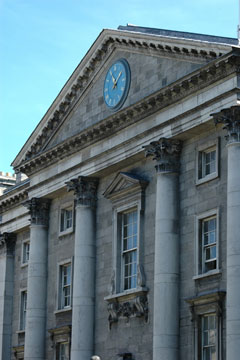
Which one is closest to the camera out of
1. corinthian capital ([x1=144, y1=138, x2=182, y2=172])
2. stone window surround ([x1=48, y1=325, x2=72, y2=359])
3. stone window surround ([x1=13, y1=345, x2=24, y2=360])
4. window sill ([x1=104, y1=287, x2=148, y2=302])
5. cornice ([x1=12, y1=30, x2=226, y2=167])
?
cornice ([x1=12, y1=30, x2=226, y2=167])

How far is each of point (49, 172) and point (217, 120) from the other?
576 inches

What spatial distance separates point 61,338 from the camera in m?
46.7

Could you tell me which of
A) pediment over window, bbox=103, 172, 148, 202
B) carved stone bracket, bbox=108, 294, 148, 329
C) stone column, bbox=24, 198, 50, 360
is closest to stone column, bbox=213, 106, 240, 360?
pediment over window, bbox=103, 172, 148, 202

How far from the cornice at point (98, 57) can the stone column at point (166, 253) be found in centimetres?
385

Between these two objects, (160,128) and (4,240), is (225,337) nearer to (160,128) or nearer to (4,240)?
(160,128)

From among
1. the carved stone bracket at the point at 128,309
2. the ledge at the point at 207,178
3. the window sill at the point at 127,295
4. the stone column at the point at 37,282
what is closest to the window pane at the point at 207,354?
the carved stone bracket at the point at 128,309

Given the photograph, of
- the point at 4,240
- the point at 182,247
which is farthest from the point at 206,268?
the point at 4,240

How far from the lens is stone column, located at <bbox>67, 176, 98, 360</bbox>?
43.8 metres

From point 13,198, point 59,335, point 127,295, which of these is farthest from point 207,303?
point 13,198

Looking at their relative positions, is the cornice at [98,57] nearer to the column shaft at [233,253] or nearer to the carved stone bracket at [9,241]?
the column shaft at [233,253]

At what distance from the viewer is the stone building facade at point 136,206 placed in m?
36.7

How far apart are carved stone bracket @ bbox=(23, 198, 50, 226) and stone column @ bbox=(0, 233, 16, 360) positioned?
247 inches

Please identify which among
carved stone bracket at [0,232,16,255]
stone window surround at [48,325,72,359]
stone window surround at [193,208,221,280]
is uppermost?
carved stone bracket at [0,232,16,255]

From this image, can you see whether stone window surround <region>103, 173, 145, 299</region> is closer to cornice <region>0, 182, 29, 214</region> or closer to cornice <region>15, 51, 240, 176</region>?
cornice <region>15, 51, 240, 176</region>
